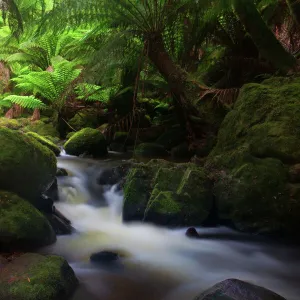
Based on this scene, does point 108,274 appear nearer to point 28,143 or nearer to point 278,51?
point 28,143

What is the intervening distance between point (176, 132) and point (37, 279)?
4.18 metres

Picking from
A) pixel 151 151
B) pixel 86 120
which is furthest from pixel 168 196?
pixel 86 120

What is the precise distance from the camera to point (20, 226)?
2.35 m

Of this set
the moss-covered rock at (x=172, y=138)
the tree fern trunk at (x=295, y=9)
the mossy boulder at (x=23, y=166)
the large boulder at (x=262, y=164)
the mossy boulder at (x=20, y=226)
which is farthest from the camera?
the moss-covered rock at (x=172, y=138)

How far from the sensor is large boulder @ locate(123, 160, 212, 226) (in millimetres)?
3012

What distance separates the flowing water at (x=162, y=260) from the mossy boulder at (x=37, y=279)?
4.9 inches

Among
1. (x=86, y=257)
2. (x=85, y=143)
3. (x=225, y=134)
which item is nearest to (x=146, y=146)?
(x=85, y=143)

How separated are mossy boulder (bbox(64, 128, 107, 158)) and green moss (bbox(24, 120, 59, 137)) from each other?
73.7 inches

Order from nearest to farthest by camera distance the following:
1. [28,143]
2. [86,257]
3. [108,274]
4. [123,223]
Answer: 1. [108,274]
2. [86,257]
3. [28,143]
4. [123,223]

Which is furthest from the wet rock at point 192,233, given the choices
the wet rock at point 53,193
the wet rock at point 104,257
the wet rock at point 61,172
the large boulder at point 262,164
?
Result: the wet rock at point 61,172

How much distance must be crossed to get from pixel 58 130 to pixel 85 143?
213 centimetres

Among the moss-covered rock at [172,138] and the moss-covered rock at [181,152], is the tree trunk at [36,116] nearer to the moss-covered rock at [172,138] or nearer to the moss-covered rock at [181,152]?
the moss-covered rock at [172,138]

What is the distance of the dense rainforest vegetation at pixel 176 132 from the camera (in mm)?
2576

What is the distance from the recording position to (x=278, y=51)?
4129 millimetres
